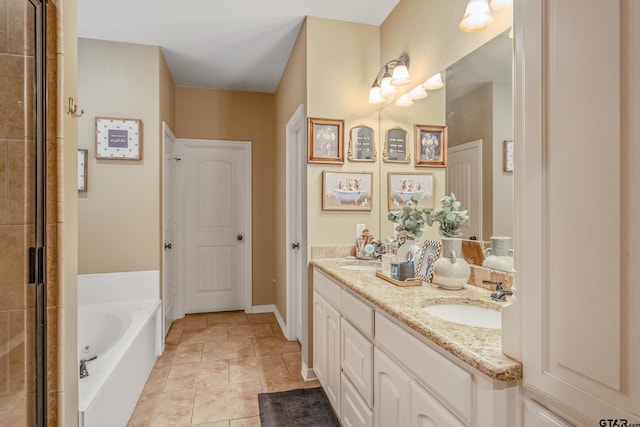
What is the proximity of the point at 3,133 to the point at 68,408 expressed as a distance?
96 centimetres

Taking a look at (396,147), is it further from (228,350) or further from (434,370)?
(228,350)

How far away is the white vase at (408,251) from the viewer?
1.76 metres

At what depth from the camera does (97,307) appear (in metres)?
2.69

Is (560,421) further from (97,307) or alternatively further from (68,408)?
(97,307)

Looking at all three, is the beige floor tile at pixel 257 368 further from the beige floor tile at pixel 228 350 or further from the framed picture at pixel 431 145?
the framed picture at pixel 431 145

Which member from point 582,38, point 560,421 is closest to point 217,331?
point 560,421

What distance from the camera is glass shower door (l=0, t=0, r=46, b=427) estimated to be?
1.07 meters

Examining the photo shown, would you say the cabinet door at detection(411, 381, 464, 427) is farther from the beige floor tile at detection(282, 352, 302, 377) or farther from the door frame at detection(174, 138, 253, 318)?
the door frame at detection(174, 138, 253, 318)

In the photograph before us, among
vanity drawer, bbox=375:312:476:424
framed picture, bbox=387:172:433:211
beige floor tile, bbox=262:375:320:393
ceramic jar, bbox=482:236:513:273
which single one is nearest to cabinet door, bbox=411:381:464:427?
vanity drawer, bbox=375:312:476:424

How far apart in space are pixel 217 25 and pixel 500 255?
2.54m

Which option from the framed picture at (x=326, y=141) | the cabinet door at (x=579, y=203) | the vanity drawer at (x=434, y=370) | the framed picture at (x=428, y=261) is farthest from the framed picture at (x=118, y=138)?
the cabinet door at (x=579, y=203)

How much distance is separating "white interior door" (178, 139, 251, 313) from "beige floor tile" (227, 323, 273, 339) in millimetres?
→ 482

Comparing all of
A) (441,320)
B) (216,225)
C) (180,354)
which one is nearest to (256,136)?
(216,225)

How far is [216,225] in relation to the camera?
159 inches
